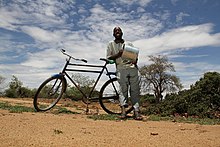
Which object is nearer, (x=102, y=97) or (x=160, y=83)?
(x=102, y=97)

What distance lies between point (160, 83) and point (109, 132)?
1043 inches

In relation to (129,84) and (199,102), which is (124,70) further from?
(199,102)

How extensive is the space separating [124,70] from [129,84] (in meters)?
0.36

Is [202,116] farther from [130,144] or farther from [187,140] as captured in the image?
[130,144]

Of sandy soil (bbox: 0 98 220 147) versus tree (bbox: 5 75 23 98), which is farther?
tree (bbox: 5 75 23 98)

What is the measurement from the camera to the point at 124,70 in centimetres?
763

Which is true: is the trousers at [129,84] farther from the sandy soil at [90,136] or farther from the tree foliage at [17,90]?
the tree foliage at [17,90]

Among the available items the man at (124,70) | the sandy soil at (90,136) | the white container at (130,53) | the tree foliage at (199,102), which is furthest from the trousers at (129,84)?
the sandy soil at (90,136)

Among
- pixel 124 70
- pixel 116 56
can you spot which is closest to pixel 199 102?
pixel 124 70

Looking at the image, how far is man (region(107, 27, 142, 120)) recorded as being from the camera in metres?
7.59

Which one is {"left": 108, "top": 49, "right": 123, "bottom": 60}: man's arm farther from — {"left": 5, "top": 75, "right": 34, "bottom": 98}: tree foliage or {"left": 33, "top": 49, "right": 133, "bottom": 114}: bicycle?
{"left": 5, "top": 75, "right": 34, "bottom": 98}: tree foliage

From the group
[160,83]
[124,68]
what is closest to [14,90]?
[160,83]

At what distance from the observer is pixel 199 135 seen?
505 cm

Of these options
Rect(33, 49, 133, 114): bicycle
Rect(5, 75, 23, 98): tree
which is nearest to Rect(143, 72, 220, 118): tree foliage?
Rect(33, 49, 133, 114): bicycle
